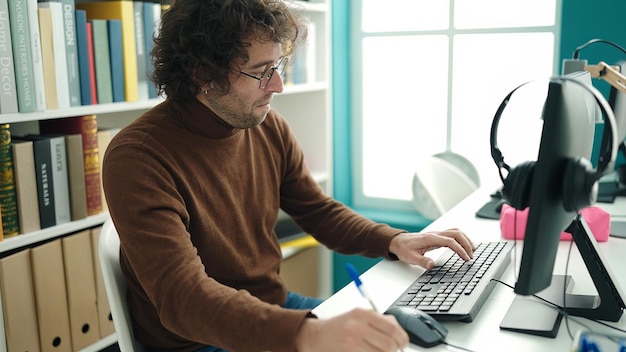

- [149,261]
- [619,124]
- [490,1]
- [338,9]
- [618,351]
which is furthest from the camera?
[338,9]

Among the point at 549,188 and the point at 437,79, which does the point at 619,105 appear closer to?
the point at 549,188

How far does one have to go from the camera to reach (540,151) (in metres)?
0.85

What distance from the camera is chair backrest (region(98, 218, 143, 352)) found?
1253 mm

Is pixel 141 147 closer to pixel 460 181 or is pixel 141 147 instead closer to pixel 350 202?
pixel 460 181

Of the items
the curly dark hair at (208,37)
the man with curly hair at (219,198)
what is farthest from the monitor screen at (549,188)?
the curly dark hair at (208,37)

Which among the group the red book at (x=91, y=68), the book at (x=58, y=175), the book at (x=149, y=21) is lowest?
the book at (x=58, y=175)

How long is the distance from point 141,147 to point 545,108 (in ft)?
2.50

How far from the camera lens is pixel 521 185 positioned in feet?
2.82

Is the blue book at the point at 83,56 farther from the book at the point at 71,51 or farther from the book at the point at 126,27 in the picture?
the book at the point at 126,27

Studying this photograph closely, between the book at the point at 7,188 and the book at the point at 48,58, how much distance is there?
13 centimetres

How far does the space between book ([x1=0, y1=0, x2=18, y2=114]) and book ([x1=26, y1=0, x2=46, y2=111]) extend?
5cm

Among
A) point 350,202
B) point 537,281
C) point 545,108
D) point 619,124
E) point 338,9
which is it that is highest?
point 338,9

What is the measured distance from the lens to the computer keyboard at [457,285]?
3.49 ft

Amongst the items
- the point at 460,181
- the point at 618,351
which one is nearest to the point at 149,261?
the point at 618,351
